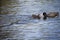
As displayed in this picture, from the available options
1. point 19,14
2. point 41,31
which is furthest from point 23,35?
point 19,14

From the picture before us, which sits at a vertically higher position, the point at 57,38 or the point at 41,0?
the point at 41,0

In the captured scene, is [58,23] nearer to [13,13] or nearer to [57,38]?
[57,38]

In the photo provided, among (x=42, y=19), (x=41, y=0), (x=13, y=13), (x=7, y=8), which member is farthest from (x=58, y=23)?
(x=41, y=0)

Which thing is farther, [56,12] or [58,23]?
[56,12]

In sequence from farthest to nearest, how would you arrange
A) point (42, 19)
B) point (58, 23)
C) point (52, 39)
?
point (42, 19) → point (58, 23) → point (52, 39)

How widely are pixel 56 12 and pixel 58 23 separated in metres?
0.72

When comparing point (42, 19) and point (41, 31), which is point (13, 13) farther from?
point (41, 31)

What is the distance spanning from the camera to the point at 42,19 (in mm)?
4031

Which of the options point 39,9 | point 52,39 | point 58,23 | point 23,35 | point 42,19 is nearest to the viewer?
point 52,39

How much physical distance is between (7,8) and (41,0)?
1.25m

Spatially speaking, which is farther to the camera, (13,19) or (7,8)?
(7,8)

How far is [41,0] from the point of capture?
6035mm

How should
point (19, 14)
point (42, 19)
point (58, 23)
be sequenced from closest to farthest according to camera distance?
point (58, 23) → point (42, 19) → point (19, 14)

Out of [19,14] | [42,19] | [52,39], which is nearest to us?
[52,39]
